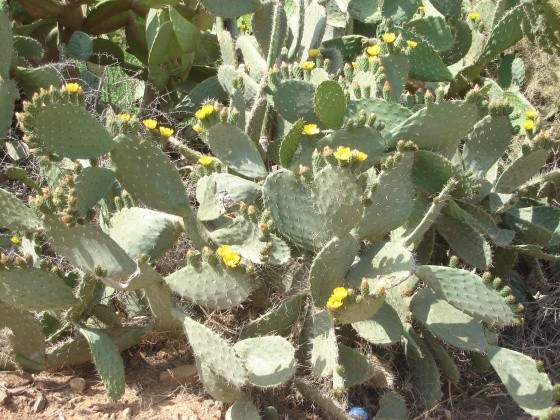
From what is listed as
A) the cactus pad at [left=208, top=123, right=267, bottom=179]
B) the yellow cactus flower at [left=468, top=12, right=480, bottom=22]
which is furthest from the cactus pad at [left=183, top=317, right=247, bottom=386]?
the yellow cactus flower at [left=468, top=12, right=480, bottom=22]

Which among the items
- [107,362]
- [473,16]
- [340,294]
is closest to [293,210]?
[340,294]

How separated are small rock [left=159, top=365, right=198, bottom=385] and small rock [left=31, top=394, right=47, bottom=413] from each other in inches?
15.8

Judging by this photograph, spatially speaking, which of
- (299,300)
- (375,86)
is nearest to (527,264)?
(375,86)

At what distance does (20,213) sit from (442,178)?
1520 mm

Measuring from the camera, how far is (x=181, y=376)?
8.65 feet

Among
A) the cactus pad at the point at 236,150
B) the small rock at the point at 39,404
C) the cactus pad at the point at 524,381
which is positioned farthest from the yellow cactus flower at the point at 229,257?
the cactus pad at the point at 524,381

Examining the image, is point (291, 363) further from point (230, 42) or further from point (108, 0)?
→ point (108, 0)

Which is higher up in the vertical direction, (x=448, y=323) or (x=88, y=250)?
(x=88, y=250)

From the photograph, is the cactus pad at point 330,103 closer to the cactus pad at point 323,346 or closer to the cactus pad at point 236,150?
the cactus pad at point 236,150

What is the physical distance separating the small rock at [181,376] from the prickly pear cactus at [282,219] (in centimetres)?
14

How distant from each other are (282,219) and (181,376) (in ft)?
2.18

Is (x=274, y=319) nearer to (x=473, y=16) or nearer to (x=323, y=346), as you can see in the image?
(x=323, y=346)

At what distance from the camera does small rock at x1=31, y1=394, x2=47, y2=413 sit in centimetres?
245

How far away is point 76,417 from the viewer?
245cm
